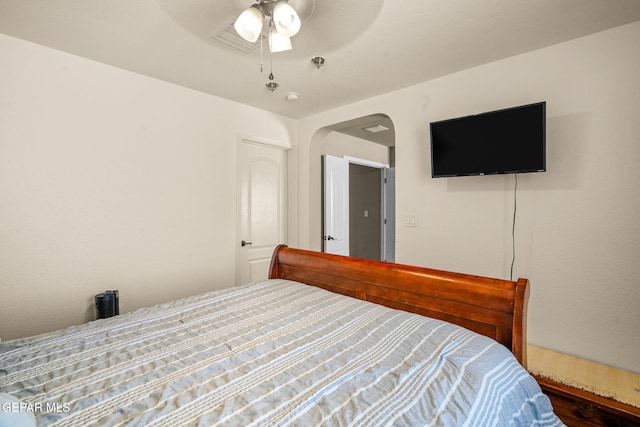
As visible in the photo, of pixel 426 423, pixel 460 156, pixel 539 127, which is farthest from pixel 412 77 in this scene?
pixel 426 423

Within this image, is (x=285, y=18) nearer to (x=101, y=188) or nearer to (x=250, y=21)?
(x=250, y=21)

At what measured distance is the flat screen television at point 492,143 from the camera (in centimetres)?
198

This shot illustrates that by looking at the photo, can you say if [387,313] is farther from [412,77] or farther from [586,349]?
[412,77]

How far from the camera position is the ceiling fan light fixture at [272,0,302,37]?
4.37 ft

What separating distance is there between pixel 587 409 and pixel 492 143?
1651 mm

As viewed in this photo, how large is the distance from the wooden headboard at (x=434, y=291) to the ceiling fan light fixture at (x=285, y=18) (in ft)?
4.36

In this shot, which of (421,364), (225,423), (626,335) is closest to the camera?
(225,423)

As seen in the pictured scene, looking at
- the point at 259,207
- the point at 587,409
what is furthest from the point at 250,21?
the point at 587,409

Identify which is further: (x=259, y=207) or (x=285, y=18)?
(x=259, y=207)

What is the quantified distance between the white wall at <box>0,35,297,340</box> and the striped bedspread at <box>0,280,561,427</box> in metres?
1.06

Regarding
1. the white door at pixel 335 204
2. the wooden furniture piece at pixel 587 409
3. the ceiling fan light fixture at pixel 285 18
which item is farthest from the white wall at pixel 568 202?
the ceiling fan light fixture at pixel 285 18

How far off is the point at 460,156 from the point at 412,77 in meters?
0.82

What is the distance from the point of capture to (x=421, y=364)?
110 centimetres

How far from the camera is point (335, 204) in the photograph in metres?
3.88
